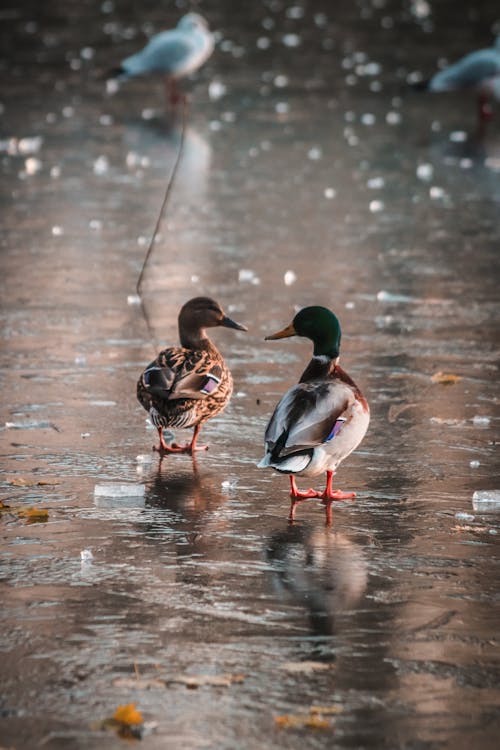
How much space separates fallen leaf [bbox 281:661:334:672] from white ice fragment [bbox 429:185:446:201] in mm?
10533

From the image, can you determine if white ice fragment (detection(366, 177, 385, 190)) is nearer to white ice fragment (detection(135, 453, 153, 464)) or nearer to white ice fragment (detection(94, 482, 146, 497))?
white ice fragment (detection(135, 453, 153, 464))

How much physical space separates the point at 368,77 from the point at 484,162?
24.2 ft

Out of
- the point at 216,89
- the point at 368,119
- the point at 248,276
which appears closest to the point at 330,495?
the point at 248,276

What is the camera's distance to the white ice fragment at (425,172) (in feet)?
52.8

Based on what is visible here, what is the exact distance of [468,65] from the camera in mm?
20625

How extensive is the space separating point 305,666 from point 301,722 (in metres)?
0.42

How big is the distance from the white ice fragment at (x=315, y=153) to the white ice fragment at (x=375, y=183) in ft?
4.42

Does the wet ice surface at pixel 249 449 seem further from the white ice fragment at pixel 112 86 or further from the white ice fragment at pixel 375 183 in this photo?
the white ice fragment at pixel 112 86

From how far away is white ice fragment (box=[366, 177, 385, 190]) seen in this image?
15.6m

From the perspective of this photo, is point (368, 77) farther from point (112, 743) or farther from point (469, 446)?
point (112, 743)

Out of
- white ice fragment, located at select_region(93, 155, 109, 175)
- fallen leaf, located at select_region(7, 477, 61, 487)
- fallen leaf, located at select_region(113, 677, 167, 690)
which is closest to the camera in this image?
fallen leaf, located at select_region(113, 677, 167, 690)

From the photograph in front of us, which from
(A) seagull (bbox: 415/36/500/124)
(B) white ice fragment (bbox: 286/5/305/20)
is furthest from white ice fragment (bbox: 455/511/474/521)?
(B) white ice fragment (bbox: 286/5/305/20)

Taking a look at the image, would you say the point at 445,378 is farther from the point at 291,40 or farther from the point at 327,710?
the point at 291,40

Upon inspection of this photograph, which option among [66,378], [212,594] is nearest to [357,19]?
[66,378]
